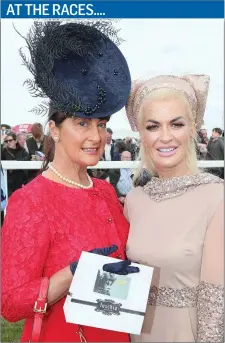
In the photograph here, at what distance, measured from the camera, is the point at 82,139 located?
2236mm

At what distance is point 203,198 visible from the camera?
83.7 inches

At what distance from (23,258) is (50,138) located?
0.60m

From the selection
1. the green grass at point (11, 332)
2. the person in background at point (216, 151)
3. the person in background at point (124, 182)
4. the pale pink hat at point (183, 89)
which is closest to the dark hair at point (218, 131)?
the person in background at point (216, 151)

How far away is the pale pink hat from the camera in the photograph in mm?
2287

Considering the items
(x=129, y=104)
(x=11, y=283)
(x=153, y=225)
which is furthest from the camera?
(x=129, y=104)

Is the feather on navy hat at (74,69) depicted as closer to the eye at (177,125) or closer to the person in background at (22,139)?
the eye at (177,125)

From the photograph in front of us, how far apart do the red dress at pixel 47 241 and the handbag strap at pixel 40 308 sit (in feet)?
0.07

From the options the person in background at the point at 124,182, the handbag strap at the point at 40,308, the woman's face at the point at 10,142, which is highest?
the woman's face at the point at 10,142

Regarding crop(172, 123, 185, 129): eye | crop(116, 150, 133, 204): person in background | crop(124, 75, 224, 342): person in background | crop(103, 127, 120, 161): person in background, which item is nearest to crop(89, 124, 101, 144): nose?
crop(124, 75, 224, 342): person in background

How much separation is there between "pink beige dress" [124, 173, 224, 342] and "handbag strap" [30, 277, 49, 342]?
38 centimetres

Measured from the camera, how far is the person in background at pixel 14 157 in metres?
6.61

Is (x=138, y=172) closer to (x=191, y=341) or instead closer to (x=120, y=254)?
(x=120, y=254)

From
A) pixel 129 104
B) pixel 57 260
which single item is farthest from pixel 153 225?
pixel 129 104

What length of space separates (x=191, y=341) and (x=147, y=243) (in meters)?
0.41
